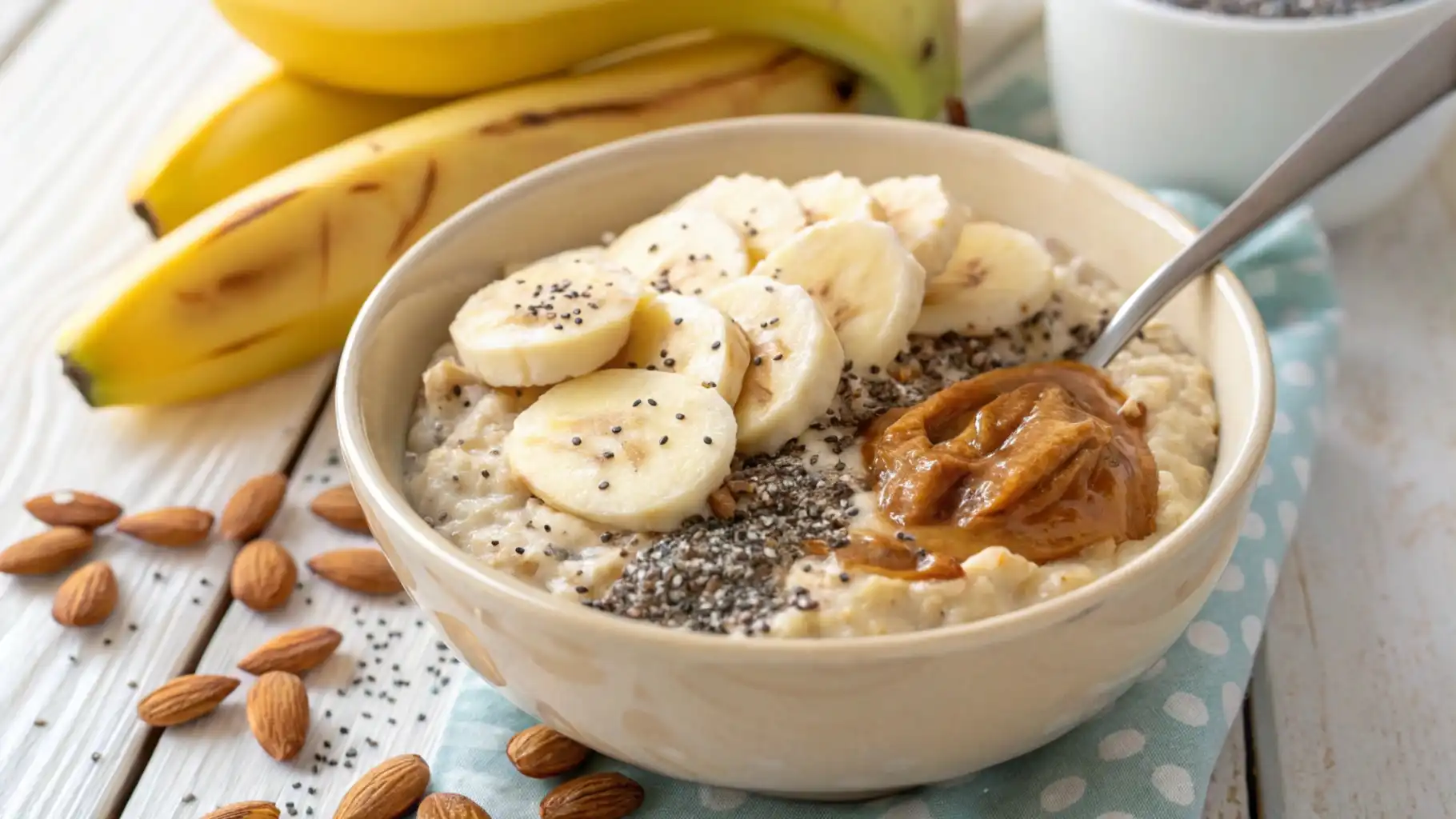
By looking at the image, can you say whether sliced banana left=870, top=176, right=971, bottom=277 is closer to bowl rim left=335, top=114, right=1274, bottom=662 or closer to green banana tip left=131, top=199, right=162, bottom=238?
bowl rim left=335, top=114, right=1274, bottom=662

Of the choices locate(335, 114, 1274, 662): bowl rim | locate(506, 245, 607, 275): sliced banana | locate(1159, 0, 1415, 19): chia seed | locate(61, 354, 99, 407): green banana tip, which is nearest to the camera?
locate(335, 114, 1274, 662): bowl rim

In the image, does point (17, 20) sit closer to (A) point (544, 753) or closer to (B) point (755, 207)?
(B) point (755, 207)

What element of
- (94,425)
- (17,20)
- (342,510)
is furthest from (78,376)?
(17,20)

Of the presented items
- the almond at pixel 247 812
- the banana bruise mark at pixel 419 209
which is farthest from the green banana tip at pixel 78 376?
the almond at pixel 247 812

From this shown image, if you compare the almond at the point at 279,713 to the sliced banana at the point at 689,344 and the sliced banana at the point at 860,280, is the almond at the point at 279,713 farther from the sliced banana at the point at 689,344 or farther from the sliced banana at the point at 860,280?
the sliced banana at the point at 860,280

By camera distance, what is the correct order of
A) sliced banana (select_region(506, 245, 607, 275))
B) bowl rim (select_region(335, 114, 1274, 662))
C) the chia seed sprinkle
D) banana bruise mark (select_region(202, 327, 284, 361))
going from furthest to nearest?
banana bruise mark (select_region(202, 327, 284, 361))
sliced banana (select_region(506, 245, 607, 275))
the chia seed sprinkle
bowl rim (select_region(335, 114, 1274, 662))

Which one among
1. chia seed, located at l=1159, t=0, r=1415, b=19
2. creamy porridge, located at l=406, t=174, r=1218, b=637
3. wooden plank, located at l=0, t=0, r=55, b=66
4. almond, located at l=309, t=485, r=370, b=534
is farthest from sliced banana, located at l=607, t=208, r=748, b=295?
wooden plank, located at l=0, t=0, r=55, b=66

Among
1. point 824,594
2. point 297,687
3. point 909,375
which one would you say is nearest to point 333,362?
point 297,687
